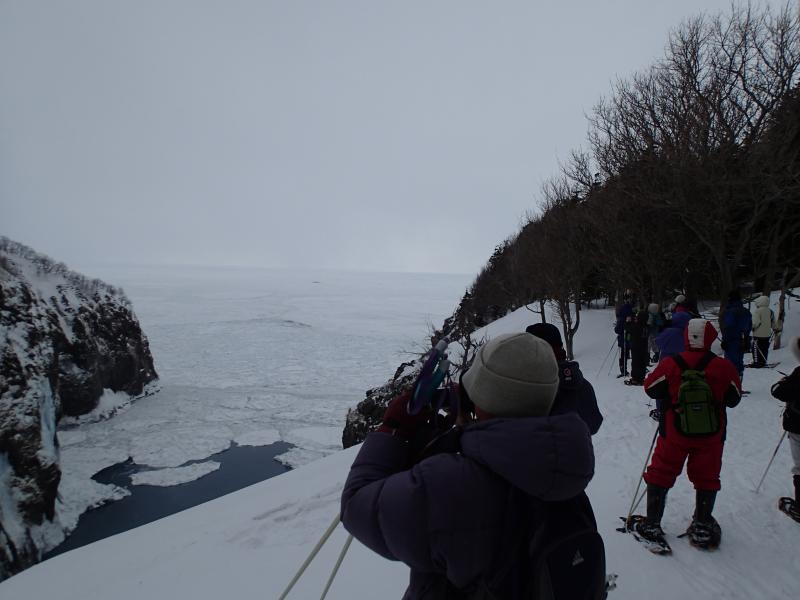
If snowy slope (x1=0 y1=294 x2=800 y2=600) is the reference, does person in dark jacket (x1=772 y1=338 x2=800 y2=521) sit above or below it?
above

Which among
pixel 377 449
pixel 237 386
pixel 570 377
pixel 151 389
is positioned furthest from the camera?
pixel 151 389

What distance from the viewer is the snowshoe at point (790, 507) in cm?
355

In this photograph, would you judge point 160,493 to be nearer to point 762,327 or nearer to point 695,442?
point 695,442

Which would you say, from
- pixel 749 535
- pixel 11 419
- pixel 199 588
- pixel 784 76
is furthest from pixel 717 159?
pixel 11 419

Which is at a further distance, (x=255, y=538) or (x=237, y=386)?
(x=237, y=386)

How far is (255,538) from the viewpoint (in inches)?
174

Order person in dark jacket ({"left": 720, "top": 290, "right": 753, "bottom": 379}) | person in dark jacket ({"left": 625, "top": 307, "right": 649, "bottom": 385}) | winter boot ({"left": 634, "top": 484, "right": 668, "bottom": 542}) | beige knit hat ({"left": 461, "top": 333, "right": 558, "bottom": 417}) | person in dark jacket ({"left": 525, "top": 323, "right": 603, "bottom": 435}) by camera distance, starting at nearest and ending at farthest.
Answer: beige knit hat ({"left": 461, "top": 333, "right": 558, "bottom": 417}) → person in dark jacket ({"left": 525, "top": 323, "right": 603, "bottom": 435}) → winter boot ({"left": 634, "top": 484, "right": 668, "bottom": 542}) → person in dark jacket ({"left": 720, "top": 290, "right": 753, "bottom": 379}) → person in dark jacket ({"left": 625, "top": 307, "right": 649, "bottom": 385})

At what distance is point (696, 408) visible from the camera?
3.03 meters

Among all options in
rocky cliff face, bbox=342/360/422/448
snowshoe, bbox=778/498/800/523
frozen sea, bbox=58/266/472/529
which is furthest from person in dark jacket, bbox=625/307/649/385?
frozen sea, bbox=58/266/472/529

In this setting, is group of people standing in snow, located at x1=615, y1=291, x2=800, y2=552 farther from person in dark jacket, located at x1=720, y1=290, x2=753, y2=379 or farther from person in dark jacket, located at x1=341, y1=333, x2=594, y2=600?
person in dark jacket, located at x1=720, y1=290, x2=753, y2=379

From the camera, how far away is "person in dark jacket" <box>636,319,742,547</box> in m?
3.07

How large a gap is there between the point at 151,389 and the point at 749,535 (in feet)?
128

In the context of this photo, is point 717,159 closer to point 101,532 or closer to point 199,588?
point 199,588

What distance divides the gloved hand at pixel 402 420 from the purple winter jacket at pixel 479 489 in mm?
229
